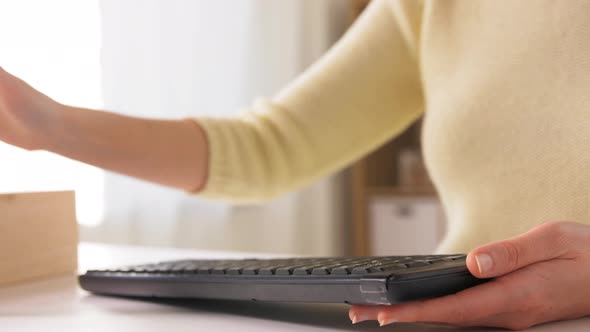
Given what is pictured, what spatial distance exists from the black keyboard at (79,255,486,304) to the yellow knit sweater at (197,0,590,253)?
0.37 m

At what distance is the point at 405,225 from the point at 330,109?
6.34 feet

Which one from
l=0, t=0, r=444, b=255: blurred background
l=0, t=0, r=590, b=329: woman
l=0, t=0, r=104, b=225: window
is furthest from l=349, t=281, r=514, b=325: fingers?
l=0, t=0, r=104, b=225: window

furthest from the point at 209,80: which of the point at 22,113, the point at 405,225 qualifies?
the point at 22,113

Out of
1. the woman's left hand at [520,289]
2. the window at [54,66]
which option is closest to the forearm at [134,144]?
the woman's left hand at [520,289]

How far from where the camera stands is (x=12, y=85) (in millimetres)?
631

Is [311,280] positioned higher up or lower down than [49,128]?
lower down

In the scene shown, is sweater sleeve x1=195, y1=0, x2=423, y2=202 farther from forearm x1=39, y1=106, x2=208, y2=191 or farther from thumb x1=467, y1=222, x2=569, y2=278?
thumb x1=467, y1=222, x2=569, y2=278

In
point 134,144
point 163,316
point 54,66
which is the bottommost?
point 163,316

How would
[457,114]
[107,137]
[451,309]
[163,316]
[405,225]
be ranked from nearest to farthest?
[451,309] < [163,316] < [107,137] < [457,114] < [405,225]

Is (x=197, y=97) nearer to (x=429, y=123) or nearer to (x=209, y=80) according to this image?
(x=209, y=80)

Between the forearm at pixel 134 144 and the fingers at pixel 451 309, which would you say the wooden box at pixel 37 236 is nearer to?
the forearm at pixel 134 144

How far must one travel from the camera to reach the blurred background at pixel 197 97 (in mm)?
1863

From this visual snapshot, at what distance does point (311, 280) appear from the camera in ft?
1.49

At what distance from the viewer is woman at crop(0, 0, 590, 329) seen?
2.58 feet
